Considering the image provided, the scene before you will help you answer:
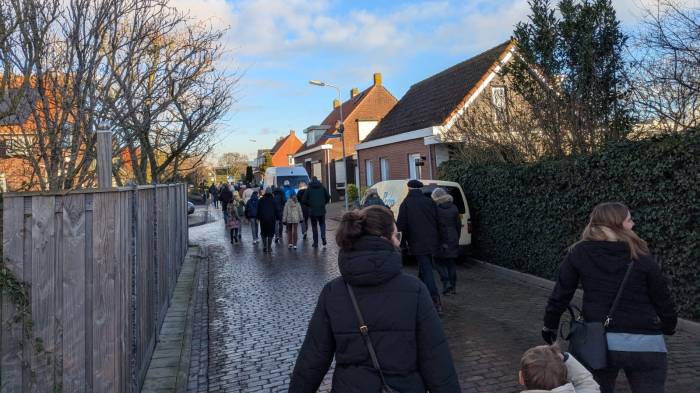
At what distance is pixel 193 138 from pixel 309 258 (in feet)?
12.6

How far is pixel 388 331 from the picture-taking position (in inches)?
90.7

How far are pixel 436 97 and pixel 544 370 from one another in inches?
823

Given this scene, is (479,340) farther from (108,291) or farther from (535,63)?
(535,63)

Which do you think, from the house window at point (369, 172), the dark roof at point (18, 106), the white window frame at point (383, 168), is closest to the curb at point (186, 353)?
the dark roof at point (18, 106)

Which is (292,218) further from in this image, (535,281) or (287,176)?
(287,176)

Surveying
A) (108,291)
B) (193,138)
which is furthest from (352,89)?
(108,291)

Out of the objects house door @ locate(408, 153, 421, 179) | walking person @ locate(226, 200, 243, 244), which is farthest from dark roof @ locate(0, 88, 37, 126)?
house door @ locate(408, 153, 421, 179)

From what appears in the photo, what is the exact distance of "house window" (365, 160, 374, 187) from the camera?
88.6 feet

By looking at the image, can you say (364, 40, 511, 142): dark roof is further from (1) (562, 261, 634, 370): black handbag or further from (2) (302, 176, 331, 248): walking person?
(1) (562, 261, 634, 370): black handbag

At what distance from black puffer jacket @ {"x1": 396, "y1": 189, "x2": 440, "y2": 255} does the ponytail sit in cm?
493

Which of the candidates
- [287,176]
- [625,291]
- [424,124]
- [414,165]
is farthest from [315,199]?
[287,176]

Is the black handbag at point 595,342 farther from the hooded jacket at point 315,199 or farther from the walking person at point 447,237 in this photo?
the hooded jacket at point 315,199

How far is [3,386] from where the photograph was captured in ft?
9.93


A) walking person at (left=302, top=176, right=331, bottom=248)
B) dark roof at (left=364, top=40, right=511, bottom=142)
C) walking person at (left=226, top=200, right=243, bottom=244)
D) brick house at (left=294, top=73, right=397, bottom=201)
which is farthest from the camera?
brick house at (left=294, top=73, right=397, bottom=201)
